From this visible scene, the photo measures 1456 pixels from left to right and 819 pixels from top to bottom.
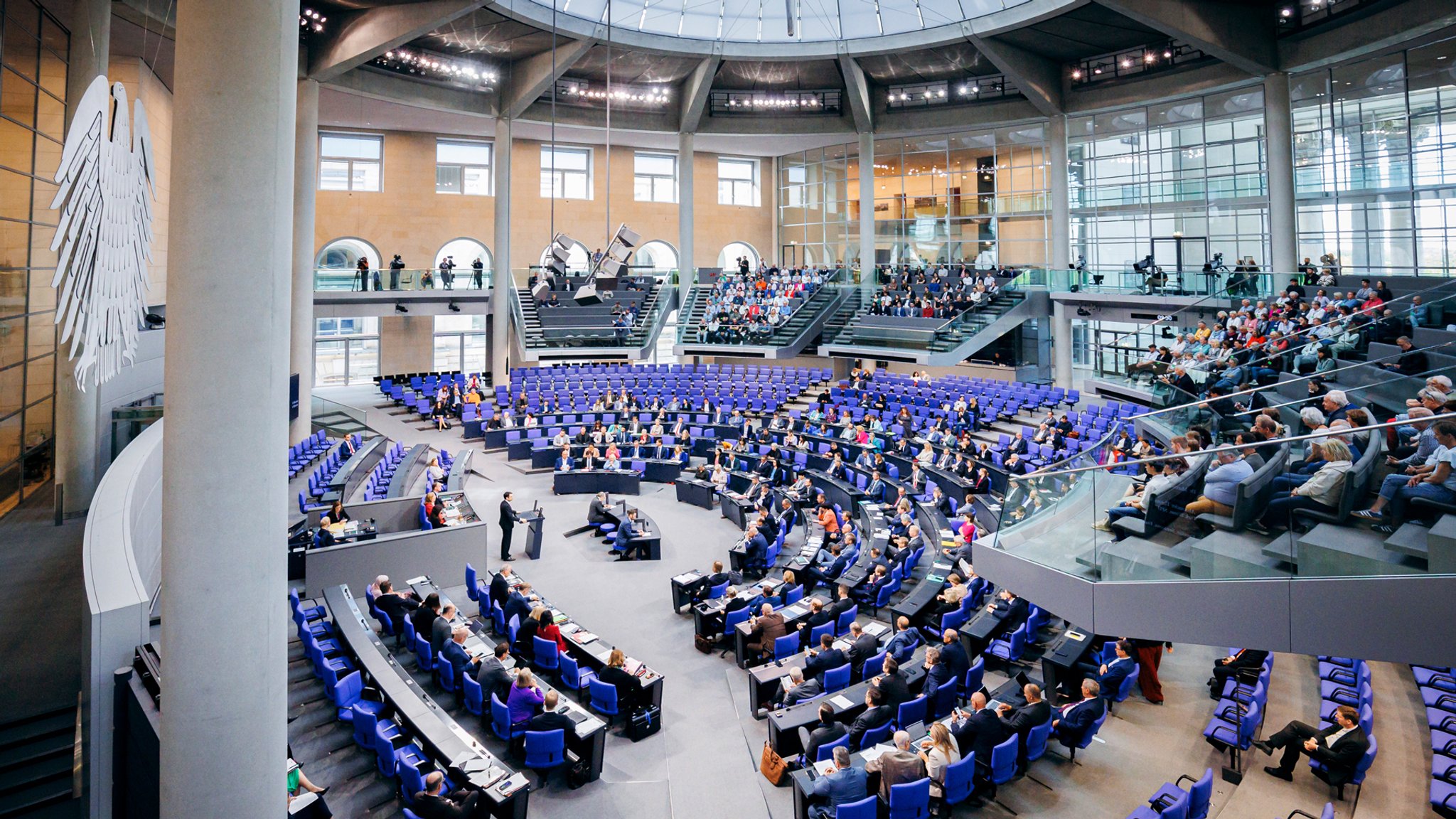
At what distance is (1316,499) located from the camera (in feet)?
20.1

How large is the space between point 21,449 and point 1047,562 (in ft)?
44.2

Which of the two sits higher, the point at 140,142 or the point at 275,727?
the point at 140,142

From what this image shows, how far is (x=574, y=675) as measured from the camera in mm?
8766

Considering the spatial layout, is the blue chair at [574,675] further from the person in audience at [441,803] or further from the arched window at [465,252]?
the arched window at [465,252]

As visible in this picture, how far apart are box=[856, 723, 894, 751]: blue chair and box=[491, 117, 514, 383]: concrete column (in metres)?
21.5

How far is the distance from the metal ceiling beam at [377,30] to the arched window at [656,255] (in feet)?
53.9

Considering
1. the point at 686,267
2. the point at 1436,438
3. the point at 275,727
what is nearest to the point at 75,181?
the point at 275,727

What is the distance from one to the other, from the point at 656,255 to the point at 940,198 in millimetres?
12825

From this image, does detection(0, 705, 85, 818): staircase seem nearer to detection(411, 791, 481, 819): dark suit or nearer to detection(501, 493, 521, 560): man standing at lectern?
detection(411, 791, 481, 819): dark suit

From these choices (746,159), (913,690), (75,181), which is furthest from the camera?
(746,159)

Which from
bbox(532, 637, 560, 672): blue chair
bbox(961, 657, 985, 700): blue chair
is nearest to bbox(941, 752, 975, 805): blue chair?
bbox(961, 657, 985, 700): blue chair

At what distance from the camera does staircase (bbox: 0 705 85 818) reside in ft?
22.1

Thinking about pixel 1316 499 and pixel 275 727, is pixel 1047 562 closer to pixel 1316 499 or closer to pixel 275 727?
pixel 1316 499

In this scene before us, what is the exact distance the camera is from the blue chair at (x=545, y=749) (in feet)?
23.4
